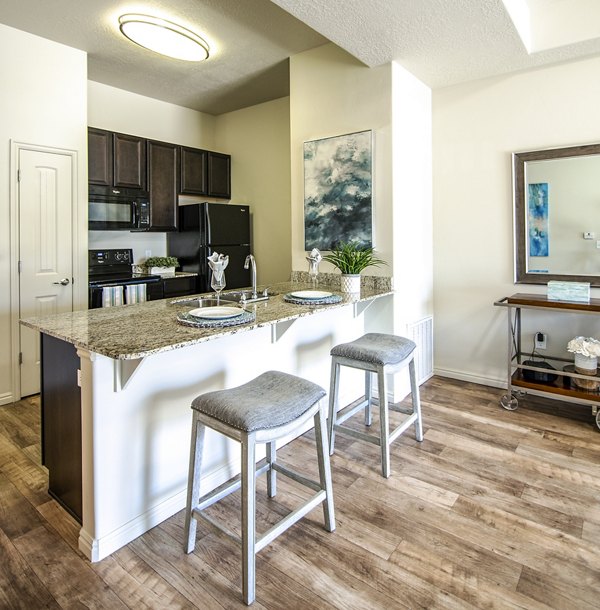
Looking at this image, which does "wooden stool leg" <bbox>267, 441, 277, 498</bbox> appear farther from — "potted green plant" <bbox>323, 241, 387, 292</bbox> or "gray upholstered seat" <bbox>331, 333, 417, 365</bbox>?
"potted green plant" <bbox>323, 241, 387, 292</bbox>

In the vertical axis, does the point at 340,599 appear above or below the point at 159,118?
below

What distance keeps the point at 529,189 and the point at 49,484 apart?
12.2 ft

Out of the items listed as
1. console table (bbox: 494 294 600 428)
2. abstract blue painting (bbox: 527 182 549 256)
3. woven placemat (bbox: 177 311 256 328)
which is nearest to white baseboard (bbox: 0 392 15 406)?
woven placemat (bbox: 177 311 256 328)

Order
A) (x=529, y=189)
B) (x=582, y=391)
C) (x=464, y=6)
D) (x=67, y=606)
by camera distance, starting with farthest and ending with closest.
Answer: (x=529, y=189)
(x=582, y=391)
(x=464, y=6)
(x=67, y=606)

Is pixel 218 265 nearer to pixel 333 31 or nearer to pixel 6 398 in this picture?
pixel 333 31

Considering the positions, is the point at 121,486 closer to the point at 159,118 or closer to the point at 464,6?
the point at 464,6

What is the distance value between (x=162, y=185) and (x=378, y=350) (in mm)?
3165

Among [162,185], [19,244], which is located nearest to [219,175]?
[162,185]

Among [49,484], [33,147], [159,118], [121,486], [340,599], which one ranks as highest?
[159,118]

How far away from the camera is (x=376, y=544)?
6.10 feet

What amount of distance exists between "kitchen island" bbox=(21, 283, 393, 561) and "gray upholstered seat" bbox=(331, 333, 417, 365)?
27cm

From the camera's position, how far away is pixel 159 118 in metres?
4.88

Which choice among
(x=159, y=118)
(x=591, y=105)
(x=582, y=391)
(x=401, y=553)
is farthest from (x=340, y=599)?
(x=159, y=118)

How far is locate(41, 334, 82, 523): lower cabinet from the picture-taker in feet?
6.33
